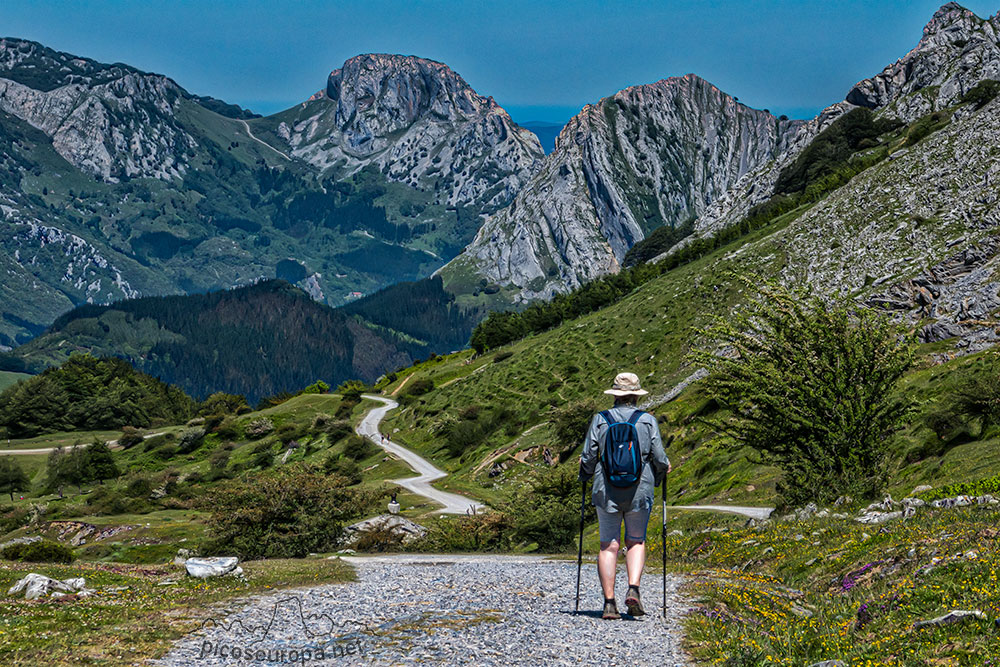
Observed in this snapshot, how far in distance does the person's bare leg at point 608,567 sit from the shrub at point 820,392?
466 inches

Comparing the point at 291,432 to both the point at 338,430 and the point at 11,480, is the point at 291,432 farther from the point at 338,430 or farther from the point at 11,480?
the point at 11,480

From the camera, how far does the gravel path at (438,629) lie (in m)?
8.70

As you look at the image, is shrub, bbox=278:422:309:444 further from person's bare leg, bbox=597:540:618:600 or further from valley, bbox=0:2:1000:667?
person's bare leg, bbox=597:540:618:600

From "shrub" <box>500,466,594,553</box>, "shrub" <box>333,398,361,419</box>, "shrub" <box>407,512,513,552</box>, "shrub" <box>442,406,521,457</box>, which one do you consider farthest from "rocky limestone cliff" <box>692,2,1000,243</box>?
"shrub" <box>407,512,513,552</box>

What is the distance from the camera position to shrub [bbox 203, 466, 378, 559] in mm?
27828

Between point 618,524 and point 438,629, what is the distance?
10.1ft

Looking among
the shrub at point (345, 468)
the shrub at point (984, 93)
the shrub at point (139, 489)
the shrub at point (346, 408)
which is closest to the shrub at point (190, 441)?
the shrub at point (346, 408)

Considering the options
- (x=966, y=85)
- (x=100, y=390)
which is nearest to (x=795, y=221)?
(x=966, y=85)

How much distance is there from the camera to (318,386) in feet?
575

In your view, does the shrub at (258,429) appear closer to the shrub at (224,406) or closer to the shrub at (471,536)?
the shrub at (224,406)

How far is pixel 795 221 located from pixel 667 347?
28.6 m

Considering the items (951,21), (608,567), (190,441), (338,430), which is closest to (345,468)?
(338,430)

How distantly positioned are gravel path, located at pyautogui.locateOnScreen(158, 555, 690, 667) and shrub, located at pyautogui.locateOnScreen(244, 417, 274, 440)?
4115 inches

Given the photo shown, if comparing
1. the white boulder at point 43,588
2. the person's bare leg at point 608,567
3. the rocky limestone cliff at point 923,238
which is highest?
the rocky limestone cliff at point 923,238
